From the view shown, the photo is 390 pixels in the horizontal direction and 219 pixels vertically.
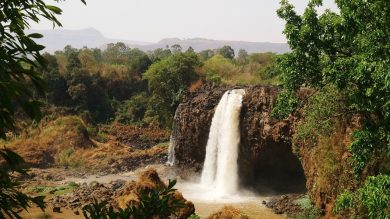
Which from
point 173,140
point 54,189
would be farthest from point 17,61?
point 173,140

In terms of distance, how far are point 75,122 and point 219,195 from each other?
22.6 m

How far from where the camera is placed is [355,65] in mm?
9977

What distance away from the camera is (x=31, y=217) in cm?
2039

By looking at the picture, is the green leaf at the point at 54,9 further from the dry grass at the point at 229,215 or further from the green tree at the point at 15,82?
the dry grass at the point at 229,215

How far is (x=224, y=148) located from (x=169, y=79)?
2172 cm

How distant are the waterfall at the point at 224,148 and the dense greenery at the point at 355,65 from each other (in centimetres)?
1296

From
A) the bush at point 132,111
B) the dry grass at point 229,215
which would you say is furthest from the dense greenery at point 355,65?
the bush at point 132,111

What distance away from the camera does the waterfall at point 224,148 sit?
86.2 feet

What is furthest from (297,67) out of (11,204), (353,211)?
(11,204)

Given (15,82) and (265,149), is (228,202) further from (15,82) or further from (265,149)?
(15,82)

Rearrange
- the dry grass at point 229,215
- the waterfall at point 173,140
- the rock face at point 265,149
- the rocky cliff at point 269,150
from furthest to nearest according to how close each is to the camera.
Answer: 1. the waterfall at point 173,140
2. the rock face at point 265,149
3. the rocky cliff at point 269,150
4. the dry grass at point 229,215

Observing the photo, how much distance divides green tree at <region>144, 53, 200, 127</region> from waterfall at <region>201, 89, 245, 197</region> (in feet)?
60.8

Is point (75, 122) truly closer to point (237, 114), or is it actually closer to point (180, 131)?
point (180, 131)

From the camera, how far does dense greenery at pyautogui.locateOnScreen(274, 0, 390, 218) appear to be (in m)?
9.03
